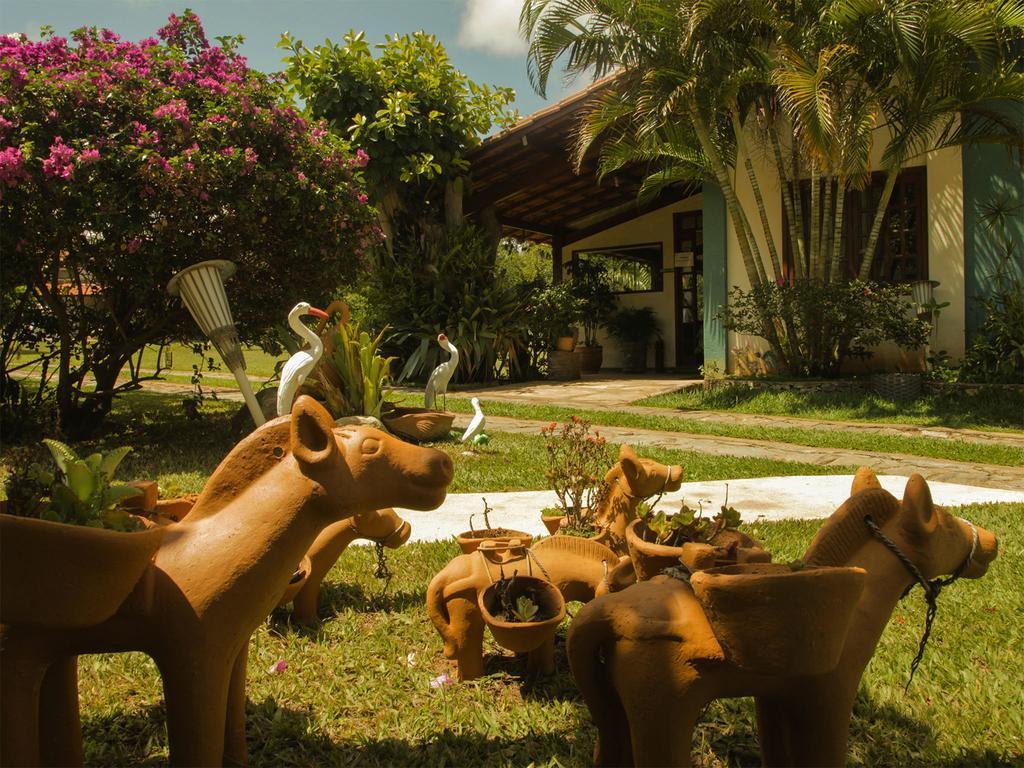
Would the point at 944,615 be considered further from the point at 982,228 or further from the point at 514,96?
the point at 514,96

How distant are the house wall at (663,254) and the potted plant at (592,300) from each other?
29 centimetres

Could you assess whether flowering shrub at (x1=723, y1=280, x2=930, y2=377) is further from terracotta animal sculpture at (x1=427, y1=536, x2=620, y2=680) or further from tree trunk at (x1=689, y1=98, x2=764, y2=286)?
terracotta animal sculpture at (x1=427, y1=536, x2=620, y2=680)

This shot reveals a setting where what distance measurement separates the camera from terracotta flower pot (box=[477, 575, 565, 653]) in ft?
7.06

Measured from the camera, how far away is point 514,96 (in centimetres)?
1298

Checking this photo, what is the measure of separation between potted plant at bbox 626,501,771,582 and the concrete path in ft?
7.18

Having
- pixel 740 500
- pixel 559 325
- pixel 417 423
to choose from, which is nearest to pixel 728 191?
pixel 559 325

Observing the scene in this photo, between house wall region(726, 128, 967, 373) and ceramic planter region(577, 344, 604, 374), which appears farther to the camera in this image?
ceramic planter region(577, 344, 604, 374)

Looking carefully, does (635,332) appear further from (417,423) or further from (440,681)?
(440,681)

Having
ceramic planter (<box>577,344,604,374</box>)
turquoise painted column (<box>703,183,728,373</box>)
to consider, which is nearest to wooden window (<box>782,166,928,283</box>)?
turquoise painted column (<box>703,183,728,373</box>)

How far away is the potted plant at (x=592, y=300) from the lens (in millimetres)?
17719

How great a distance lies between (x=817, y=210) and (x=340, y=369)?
7.24m

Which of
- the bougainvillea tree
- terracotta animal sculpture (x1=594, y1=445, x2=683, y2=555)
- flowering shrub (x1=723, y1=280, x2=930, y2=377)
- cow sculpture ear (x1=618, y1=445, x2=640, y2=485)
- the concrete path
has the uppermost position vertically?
the bougainvillea tree

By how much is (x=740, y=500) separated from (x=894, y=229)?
8195 millimetres

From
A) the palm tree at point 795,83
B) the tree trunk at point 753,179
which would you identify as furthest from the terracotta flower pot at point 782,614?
the tree trunk at point 753,179
